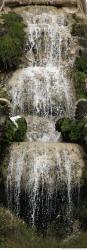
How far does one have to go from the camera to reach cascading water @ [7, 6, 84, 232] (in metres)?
21.7

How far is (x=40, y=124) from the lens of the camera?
25953mm

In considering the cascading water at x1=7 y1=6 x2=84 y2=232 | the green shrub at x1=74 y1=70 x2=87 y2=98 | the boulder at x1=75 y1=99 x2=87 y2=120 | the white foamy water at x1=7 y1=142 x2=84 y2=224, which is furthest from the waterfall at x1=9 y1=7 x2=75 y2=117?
the white foamy water at x1=7 y1=142 x2=84 y2=224

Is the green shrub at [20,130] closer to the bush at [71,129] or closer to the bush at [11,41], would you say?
the bush at [71,129]

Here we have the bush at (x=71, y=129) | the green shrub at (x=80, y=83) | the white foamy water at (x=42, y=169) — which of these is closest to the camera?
the white foamy water at (x=42, y=169)

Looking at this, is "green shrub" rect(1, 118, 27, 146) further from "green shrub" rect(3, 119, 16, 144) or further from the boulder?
the boulder

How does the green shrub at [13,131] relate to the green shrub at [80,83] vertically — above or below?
above

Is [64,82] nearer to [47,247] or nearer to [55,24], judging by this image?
[55,24]

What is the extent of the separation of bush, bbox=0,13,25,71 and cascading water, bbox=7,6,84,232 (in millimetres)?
425

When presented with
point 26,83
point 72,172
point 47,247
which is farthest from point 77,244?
point 26,83

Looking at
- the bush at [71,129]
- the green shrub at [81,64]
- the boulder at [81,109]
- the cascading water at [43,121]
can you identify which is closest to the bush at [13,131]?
the cascading water at [43,121]

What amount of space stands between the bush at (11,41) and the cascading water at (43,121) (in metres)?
0.43

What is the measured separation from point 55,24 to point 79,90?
4.16 m

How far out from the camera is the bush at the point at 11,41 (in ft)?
93.2

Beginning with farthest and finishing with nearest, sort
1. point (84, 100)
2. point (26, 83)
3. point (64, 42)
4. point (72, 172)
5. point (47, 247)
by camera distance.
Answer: point (64, 42)
point (26, 83)
point (84, 100)
point (72, 172)
point (47, 247)
